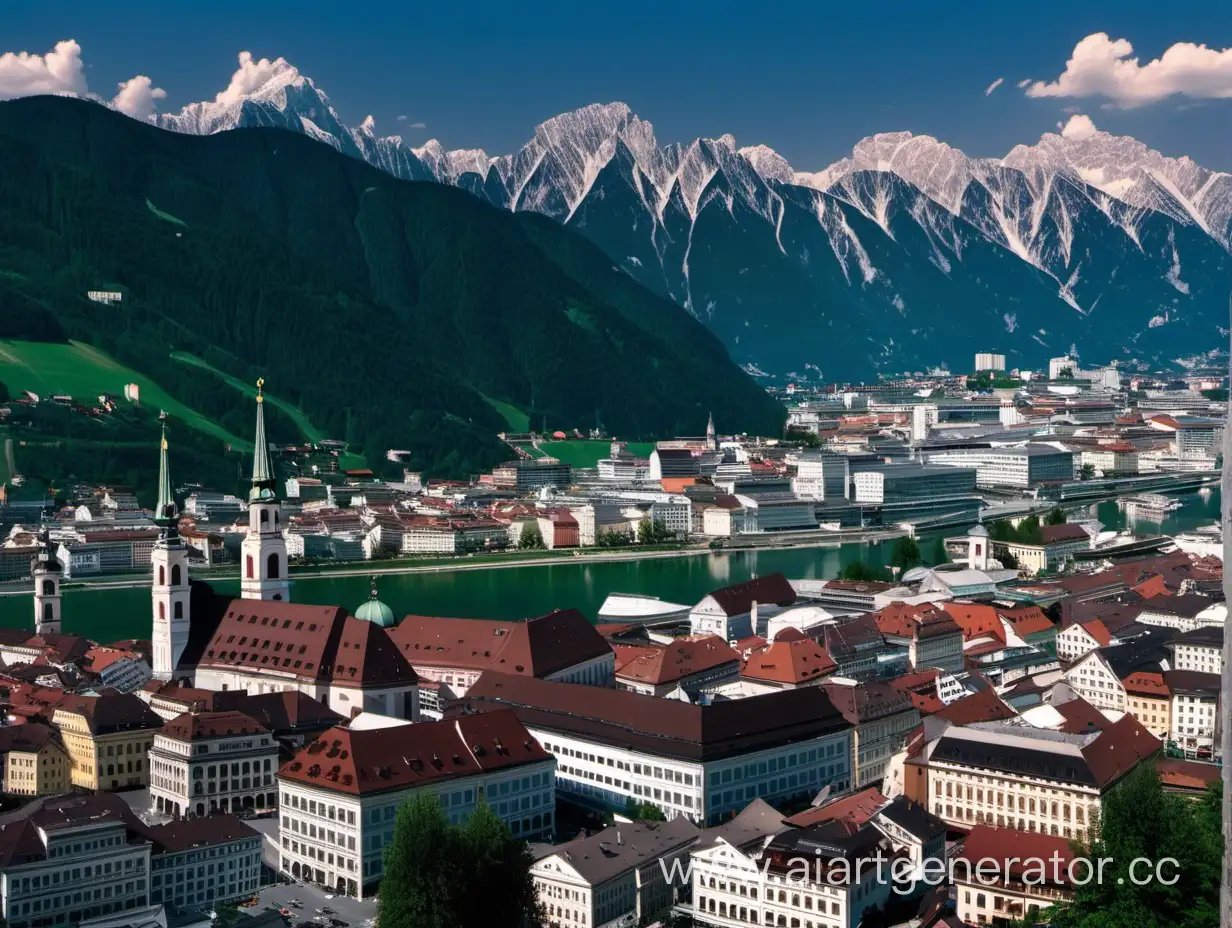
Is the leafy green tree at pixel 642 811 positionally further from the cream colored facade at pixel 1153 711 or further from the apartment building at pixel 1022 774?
the cream colored facade at pixel 1153 711

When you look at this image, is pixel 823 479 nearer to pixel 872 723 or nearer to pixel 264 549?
pixel 264 549

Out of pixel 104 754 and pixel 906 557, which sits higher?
pixel 906 557

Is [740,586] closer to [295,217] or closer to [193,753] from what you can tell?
[193,753]

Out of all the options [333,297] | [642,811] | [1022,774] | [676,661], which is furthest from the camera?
[333,297]

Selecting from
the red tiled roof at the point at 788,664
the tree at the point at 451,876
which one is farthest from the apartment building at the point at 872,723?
the tree at the point at 451,876

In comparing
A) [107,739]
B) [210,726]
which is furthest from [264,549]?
[210,726]

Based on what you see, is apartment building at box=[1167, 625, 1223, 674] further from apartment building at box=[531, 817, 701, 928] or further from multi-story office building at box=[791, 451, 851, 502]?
multi-story office building at box=[791, 451, 851, 502]
